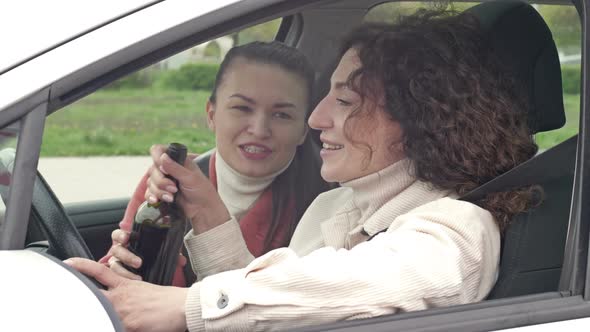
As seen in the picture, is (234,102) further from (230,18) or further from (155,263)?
(230,18)

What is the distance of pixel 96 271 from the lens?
173 centimetres

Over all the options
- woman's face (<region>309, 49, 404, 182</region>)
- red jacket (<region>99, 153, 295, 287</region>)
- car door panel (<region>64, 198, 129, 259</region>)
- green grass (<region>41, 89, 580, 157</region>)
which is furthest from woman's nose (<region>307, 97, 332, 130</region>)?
green grass (<region>41, 89, 580, 157</region>)

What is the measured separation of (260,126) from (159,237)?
44cm

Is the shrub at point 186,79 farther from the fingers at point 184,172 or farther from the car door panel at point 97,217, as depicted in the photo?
the fingers at point 184,172

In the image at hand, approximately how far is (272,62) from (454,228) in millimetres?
908

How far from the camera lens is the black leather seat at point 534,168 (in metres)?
1.89

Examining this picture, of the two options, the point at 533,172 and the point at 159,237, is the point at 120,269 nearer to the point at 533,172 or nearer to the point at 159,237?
the point at 159,237

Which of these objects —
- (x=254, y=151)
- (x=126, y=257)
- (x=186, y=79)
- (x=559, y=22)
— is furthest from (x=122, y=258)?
(x=186, y=79)

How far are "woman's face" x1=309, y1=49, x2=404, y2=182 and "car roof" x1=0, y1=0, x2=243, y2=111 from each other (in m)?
0.73

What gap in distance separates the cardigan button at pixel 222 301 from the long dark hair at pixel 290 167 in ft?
2.89

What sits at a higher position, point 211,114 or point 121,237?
point 211,114

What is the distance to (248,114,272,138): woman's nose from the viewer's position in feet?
8.22

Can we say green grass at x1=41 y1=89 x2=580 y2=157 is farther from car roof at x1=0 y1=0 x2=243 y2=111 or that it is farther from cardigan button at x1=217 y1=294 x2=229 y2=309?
car roof at x1=0 y1=0 x2=243 y2=111

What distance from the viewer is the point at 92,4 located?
1502 millimetres
